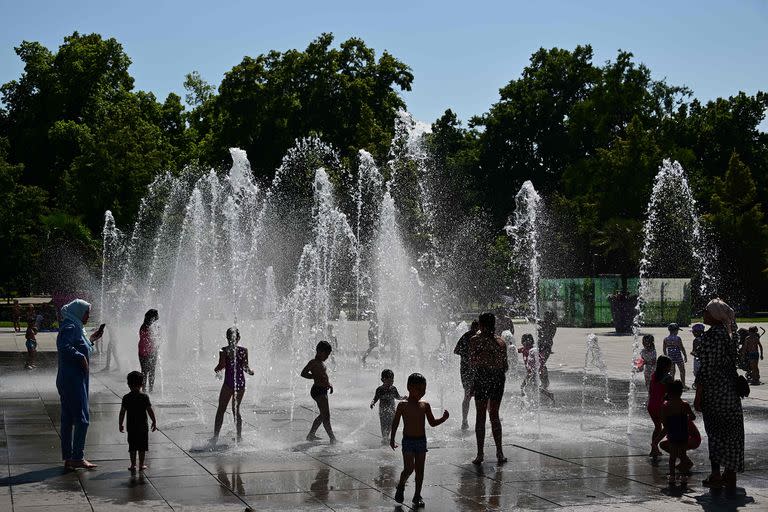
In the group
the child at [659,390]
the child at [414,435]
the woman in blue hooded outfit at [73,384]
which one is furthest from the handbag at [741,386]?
the woman in blue hooded outfit at [73,384]

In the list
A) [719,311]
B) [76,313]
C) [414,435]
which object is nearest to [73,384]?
[76,313]

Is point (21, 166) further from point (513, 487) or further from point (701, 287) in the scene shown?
point (513, 487)

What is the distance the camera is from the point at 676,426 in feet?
29.0

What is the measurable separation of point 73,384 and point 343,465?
8.66ft

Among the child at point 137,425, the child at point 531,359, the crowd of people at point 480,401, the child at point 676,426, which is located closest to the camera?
the crowd of people at point 480,401

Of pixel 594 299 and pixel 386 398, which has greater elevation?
pixel 594 299

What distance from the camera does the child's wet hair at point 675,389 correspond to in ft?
29.1

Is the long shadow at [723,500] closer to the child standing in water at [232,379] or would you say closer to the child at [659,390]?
the child at [659,390]

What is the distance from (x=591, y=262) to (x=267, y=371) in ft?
141

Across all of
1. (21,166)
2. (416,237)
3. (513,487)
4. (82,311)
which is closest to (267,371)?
(82,311)

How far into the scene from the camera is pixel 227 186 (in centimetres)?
5150

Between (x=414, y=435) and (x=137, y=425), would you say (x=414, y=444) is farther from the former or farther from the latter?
(x=137, y=425)

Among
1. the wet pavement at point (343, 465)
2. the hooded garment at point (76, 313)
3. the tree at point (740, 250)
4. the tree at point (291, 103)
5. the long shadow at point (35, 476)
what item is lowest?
the long shadow at point (35, 476)

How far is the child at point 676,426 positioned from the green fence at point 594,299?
32.9 meters
